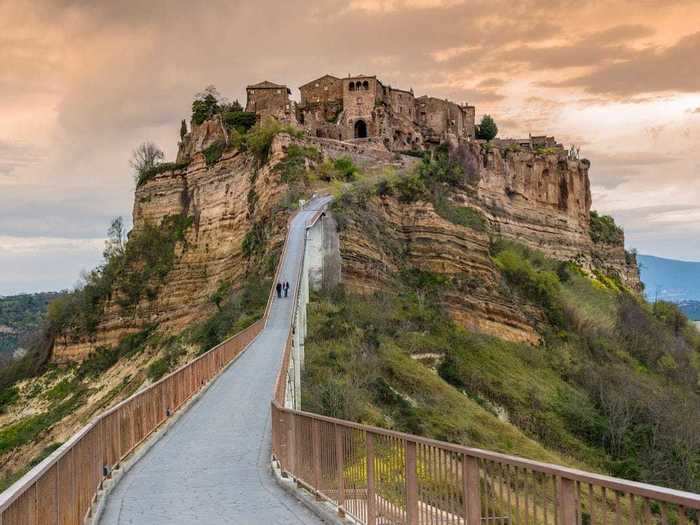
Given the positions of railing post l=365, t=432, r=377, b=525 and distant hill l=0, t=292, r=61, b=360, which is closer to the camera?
railing post l=365, t=432, r=377, b=525

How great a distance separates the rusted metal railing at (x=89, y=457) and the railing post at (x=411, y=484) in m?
3.58

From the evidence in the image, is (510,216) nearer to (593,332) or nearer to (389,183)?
(593,332)

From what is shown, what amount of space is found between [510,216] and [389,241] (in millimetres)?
27717

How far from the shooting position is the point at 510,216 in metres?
77.2

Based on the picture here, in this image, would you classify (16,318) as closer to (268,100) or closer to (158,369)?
(268,100)

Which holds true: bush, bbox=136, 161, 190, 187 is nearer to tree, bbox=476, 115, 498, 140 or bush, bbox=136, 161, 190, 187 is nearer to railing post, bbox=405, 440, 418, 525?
tree, bbox=476, 115, 498, 140

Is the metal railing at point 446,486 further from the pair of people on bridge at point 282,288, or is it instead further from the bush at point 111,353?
the bush at point 111,353

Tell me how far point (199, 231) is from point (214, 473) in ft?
154

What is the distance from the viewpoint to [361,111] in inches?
3000

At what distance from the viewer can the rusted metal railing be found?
23.3ft

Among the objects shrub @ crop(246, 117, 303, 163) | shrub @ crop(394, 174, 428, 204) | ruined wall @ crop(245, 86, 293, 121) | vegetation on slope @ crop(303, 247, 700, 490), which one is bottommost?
vegetation on slope @ crop(303, 247, 700, 490)

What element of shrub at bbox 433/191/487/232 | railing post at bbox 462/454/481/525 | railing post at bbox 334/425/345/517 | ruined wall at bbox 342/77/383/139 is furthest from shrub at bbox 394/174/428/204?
railing post at bbox 462/454/481/525

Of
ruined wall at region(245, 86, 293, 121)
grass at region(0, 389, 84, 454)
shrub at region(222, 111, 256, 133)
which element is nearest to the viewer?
grass at region(0, 389, 84, 454)

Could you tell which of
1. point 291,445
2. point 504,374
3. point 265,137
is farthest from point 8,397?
point 291,445
